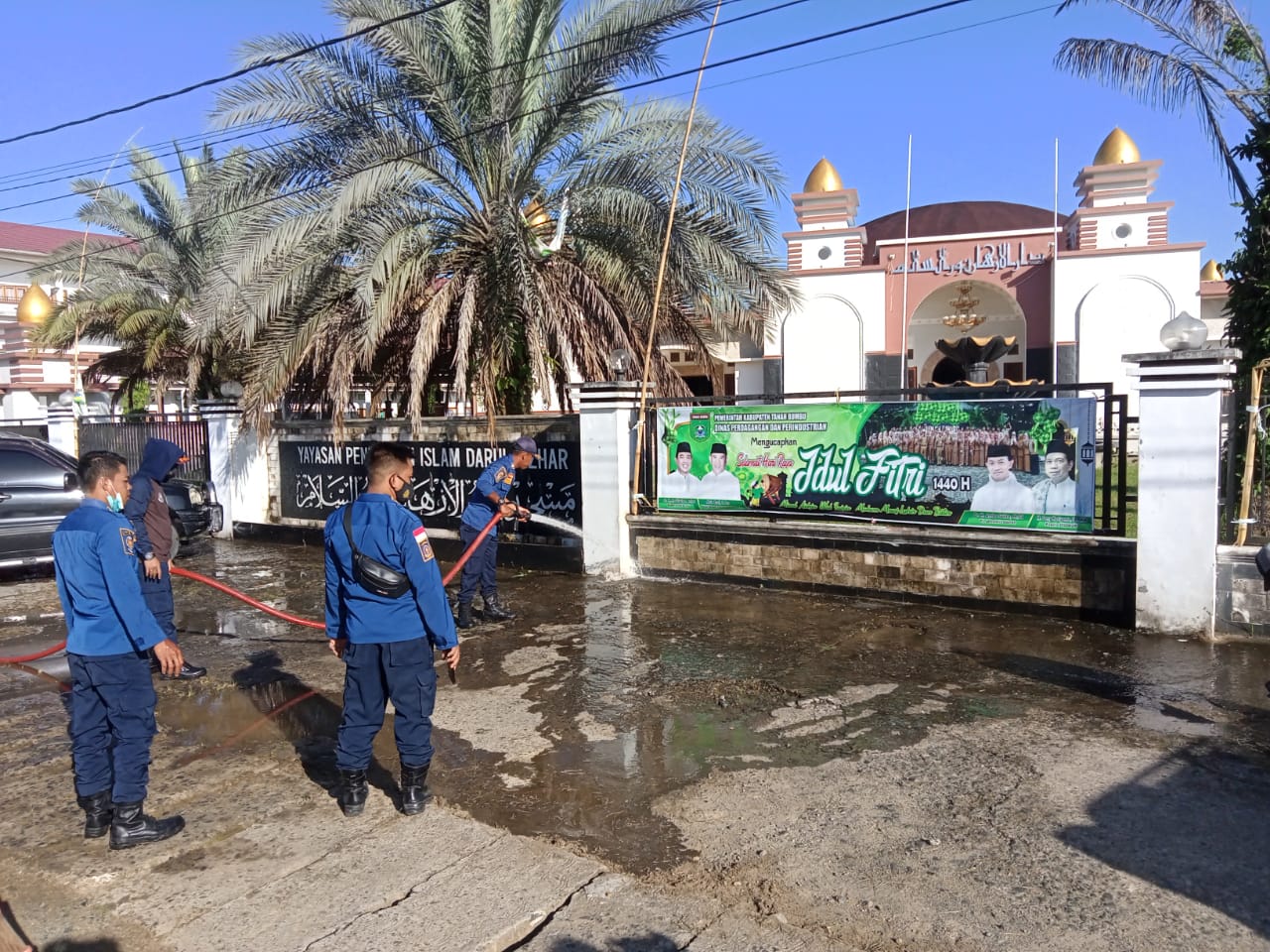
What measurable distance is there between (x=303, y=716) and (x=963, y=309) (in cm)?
2339

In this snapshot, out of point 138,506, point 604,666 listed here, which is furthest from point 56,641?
point 604,666

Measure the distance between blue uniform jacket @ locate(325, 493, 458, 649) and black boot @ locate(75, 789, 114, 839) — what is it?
1.18m

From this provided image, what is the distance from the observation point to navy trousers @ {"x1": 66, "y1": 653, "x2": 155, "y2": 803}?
3.88 m

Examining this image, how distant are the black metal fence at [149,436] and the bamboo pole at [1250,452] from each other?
43.4 feet

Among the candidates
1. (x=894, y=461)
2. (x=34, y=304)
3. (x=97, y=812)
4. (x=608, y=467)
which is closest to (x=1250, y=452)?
(x=894, y=461)

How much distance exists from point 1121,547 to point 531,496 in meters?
Answer: 6.17

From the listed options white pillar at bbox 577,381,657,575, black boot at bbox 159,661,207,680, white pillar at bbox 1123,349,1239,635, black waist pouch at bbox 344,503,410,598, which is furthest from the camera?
white pillar at bbox 577,381,657,575

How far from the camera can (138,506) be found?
21.4ft

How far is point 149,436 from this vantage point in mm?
15836

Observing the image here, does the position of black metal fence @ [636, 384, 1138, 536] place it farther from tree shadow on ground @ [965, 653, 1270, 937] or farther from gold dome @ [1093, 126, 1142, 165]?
gold dome @ [1093, 126, 1142, 165]

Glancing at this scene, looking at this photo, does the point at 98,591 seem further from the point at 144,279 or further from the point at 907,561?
the point at 144,279

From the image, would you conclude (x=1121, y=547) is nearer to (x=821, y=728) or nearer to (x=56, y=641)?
(x=821, y=728)

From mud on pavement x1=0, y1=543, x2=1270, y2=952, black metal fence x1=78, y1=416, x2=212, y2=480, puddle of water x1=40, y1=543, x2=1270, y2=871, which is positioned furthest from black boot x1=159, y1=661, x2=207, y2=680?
black metal fence x1=78, y1=416, x2=212, y2=480

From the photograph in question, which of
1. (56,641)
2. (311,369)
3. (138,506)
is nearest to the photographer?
(138,506)
